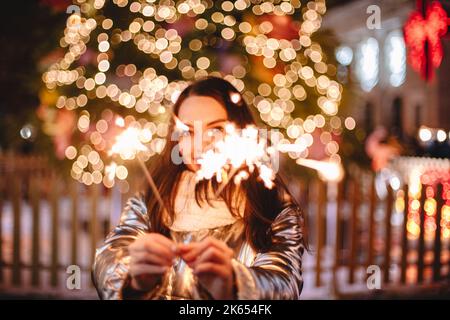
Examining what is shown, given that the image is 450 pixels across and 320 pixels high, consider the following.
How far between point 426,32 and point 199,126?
2.47 m

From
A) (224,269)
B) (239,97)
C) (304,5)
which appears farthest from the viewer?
(304,5)

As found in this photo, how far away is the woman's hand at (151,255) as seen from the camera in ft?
7.04

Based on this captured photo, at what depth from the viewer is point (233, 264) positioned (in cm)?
219

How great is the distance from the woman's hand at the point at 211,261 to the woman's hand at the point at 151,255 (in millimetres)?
56

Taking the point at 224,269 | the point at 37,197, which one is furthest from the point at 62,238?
the point at 224,269

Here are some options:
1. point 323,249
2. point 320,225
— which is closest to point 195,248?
point 320,225

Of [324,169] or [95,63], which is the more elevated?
[95,63]

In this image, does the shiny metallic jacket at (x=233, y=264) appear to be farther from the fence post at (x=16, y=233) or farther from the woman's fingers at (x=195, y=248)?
the fence post at (x=16, y=233)

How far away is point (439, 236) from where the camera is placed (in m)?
5.29

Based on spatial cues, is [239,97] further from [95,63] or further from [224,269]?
[95,63]

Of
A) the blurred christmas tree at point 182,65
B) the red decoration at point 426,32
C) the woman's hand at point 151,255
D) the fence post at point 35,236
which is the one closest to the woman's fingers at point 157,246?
the woman's hand at point 151,255

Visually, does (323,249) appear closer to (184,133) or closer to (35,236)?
(35,236)
